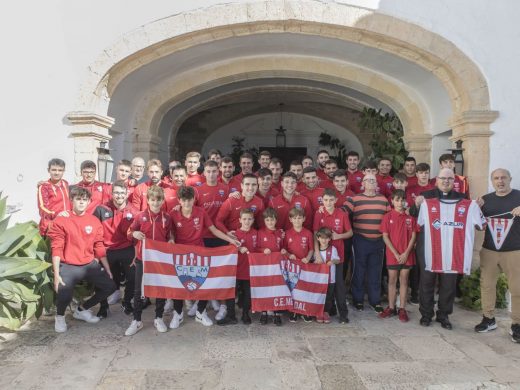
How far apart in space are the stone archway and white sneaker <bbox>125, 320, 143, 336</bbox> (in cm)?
272

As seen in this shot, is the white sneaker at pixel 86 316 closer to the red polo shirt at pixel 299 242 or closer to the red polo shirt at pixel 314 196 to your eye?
the red polo shirt at pixel 299 242

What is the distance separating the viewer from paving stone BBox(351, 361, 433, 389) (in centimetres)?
290

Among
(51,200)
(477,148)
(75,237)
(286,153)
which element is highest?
(286,153)

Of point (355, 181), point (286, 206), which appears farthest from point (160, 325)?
point (355, 181)

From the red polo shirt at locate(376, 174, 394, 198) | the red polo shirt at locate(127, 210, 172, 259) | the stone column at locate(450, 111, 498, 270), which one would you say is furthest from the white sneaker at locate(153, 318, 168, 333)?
the stone column at locate(450, 111, 498, 270)

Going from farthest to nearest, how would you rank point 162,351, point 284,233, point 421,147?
1. point 421,147
2. point 284,233
3. point 162,351

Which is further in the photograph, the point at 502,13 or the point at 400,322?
the point at 502,13

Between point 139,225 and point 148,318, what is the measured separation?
3.31 feet

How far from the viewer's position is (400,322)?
13.6 feet

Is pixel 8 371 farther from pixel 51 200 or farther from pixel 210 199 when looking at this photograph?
pixel 210 199

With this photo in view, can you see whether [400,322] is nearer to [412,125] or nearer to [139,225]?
[139,225]

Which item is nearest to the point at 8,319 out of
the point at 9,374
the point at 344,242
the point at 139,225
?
the point at 9,374

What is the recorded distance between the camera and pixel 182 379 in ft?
9.70

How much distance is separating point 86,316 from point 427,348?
321 cm
